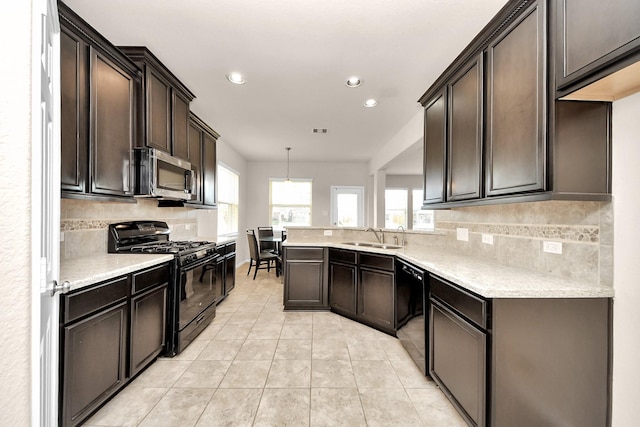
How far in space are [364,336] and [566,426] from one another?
1637mm

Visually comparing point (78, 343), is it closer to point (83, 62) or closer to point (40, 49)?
point (40, 49)

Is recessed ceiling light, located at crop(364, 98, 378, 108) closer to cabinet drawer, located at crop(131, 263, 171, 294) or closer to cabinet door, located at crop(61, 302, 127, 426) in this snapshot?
cabinet drawer, located at crop(131, 263, 171, 294)

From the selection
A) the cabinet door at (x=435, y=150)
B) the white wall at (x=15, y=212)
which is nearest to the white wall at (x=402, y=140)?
the cabinet door at (x=435, y=150)

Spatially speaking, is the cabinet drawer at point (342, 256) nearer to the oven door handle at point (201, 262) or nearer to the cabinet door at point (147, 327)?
the oven door handle at point (201, 262)

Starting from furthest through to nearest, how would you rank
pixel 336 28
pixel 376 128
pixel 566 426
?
pixel 376 128, pixel 336 28, pixel 566 426

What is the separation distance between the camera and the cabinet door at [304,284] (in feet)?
11.3

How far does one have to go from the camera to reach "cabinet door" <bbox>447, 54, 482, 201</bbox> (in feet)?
5.92

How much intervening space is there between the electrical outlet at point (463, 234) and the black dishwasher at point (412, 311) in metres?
0.60

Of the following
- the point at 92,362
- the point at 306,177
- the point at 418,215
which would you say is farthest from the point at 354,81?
the point at 418,215

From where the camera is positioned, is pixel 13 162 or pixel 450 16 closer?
pixel 13 162

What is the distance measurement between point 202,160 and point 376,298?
9.27 ft

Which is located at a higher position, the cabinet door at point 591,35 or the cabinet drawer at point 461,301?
the cabinet door at point 591,35

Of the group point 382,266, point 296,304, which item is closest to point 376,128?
point 382,266

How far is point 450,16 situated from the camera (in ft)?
5.97
